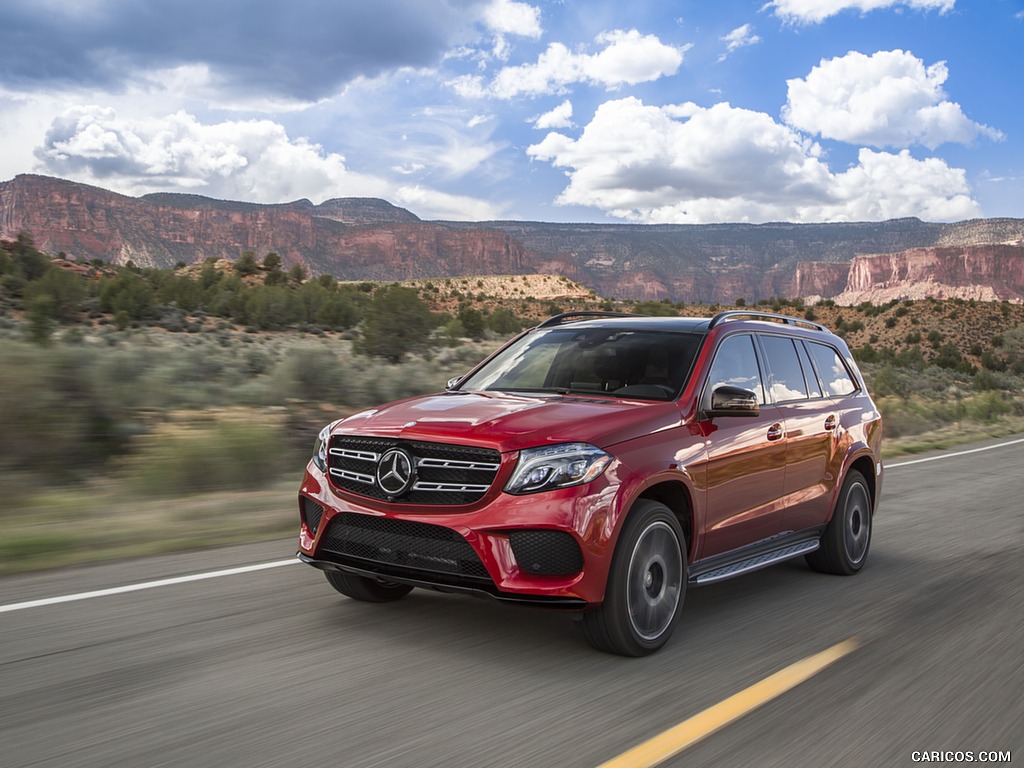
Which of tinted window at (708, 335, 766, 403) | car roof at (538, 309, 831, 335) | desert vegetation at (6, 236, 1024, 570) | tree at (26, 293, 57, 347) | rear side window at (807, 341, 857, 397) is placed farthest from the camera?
tree at (26, 293, 57, 347)

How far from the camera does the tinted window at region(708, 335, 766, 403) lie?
585 cm

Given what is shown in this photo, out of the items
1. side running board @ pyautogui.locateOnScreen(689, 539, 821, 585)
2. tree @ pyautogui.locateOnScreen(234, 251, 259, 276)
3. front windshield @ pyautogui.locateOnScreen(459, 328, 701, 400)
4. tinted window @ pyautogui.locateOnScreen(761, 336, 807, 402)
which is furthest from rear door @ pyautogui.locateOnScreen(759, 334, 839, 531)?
tree @ pyautogui.locateOnScreen(234, 251, 259, 276)

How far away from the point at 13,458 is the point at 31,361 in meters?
1.27

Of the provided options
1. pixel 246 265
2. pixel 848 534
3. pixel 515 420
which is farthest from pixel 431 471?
pixel 246 265

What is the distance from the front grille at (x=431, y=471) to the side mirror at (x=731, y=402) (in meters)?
1.47

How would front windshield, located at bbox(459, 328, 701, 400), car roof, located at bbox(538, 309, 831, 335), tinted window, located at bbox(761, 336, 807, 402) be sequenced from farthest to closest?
tinted window, located at bbox(761, 336, 807, 402)
car roof, located at bbox(538, 309, 831, 335)
front windshield, located at bbox(459, 328, 701, 400)

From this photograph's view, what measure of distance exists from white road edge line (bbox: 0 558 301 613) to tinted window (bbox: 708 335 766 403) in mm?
3180

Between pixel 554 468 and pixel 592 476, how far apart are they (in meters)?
0.18

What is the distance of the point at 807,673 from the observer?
4.73 metres

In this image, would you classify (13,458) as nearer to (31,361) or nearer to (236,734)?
(31,361)

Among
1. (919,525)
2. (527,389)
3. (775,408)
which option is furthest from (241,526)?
(919,525)

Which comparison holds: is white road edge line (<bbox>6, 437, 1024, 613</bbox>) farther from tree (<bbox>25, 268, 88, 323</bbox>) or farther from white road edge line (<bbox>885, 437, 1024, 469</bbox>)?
tree (<bbox>25, 268, 88, 323</bbox>)

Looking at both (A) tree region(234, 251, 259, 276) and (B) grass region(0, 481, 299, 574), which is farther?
(A) tree region(234, 251, 259, 276)

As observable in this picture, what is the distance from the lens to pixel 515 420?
A: 4859mm
